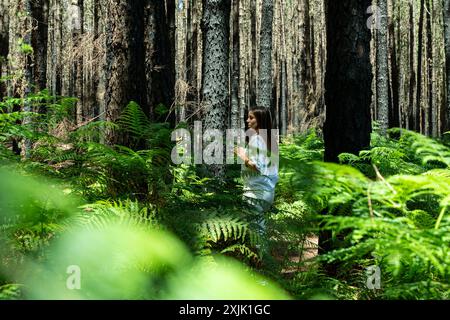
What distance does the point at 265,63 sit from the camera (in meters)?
8.95

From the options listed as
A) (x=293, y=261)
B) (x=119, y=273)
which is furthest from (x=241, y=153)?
(x=119, y=273)

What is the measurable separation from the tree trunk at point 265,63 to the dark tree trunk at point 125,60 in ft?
14.0

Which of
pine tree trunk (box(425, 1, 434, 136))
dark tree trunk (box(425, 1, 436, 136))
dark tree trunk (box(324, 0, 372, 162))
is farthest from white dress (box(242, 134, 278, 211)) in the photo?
pine tree trunk (box(425, 1, 434, 136))

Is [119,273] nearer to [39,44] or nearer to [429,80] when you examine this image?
[39,44]

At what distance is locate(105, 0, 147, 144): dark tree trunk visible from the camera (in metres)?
4.24

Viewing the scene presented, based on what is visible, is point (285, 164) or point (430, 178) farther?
point (285, 164)

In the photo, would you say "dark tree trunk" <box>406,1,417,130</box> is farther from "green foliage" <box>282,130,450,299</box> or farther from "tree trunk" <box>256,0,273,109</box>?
"green foliage" <box>282,130,450,299</box>

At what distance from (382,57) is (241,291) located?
847 centimetres

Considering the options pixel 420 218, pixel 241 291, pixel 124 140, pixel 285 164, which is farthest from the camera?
pixel 124 140

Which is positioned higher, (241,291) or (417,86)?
(417,86)

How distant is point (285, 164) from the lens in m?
1.55

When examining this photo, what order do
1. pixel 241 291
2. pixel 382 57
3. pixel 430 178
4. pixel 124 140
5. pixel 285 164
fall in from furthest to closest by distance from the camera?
pixel 382 57 < pixel 124 140 < pixel 285 164 < pixel 430 178 < pixel 241 291
